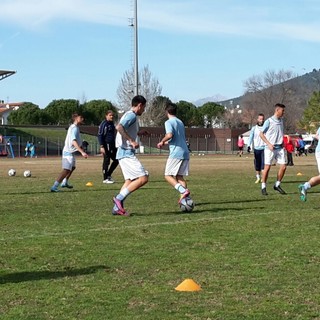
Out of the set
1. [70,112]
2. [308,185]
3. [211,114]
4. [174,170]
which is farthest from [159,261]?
[211,114]

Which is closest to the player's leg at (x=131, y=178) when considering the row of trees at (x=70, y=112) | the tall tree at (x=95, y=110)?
the row of trees at (x=70, y=112)

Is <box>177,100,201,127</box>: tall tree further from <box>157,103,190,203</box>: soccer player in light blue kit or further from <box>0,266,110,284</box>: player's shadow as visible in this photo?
<box>0,266,110,284</box>: player's shadow

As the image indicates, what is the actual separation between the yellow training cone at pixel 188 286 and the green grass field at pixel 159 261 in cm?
7

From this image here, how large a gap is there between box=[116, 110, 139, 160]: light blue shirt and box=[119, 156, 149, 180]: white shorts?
84 mm

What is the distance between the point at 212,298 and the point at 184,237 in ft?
10.1

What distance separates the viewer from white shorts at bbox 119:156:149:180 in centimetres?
1096

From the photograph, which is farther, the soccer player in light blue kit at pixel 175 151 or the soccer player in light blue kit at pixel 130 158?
the soccer player in light blue kit at pixel 175 151

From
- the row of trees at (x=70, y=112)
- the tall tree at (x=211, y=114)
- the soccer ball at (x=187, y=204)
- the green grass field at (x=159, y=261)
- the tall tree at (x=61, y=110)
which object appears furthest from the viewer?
the tall tree at (x=211, y=114)

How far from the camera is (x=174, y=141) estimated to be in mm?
11859

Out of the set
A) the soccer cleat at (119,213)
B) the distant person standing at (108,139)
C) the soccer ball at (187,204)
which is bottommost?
the soccer cleat at (119,213)

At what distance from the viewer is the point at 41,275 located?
6.49m

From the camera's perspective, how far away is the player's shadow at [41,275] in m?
6.32

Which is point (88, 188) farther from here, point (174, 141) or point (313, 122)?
point (313, 122)

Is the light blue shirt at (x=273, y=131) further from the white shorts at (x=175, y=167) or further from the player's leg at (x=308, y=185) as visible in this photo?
the white shorts at (x=175, y=167)
